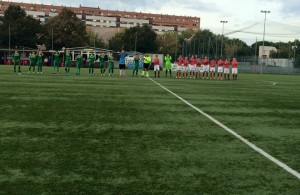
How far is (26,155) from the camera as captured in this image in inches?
219

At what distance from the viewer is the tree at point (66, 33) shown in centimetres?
8550

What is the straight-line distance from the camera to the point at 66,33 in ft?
284

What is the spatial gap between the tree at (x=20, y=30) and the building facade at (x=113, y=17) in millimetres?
53245

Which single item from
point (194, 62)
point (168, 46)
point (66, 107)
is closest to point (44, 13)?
point (168, 46)

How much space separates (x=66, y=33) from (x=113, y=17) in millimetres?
71492

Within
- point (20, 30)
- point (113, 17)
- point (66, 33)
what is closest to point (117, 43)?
point (66, 33)

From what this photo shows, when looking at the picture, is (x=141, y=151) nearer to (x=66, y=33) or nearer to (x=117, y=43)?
(x=66, y=33)

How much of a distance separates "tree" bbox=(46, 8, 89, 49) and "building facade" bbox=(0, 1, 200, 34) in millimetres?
55713

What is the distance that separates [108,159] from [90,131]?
210cm

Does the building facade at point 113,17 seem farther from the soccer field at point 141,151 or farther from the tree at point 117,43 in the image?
the soccer field at point 141,151

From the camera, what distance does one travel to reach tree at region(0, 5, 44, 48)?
84.2 metres

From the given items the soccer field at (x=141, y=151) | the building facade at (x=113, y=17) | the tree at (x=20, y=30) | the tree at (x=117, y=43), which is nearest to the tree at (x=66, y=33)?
the tree at (x=20, y=30)

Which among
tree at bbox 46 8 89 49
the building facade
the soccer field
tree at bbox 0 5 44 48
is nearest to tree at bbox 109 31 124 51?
tree at bbox 46 8 89 49

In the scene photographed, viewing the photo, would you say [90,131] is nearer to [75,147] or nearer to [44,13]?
[75,147]
